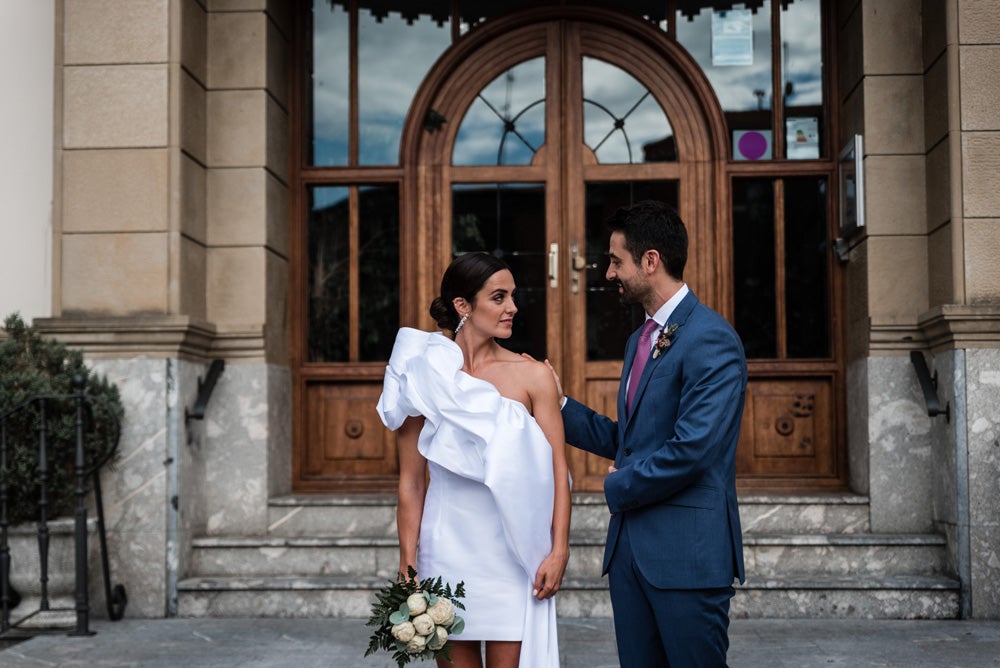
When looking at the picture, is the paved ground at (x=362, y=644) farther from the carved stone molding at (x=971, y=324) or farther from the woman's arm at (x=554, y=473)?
the woman's arm at (x=554, y=473)

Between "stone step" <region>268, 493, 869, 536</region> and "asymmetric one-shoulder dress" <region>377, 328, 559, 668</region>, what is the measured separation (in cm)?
335

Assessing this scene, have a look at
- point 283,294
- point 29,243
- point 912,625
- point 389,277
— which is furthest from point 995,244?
point 29,243

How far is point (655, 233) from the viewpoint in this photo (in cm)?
331

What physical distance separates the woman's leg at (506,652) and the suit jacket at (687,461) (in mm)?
490

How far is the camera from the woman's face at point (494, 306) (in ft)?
11.5

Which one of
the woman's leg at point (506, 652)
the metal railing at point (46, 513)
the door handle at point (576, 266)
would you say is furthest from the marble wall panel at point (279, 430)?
the woman's leg at point (506, 652)

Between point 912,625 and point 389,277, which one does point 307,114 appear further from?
point 912,625

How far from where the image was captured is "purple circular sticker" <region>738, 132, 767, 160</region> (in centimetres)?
755

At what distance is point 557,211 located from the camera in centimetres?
749

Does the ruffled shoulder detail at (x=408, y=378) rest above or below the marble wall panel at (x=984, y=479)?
above

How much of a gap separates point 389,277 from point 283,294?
72cm

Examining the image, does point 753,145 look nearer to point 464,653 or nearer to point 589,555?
point 589,555

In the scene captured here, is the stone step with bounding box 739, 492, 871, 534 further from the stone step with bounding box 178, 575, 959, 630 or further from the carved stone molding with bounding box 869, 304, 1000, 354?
the carved stone molding with bounding box 869, 304, 1000, 354

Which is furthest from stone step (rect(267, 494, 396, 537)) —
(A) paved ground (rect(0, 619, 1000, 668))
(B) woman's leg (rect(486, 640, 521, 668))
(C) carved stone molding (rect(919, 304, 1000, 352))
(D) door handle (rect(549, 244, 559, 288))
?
(B) woman's leg (rect(486, 640, 521, 668))
